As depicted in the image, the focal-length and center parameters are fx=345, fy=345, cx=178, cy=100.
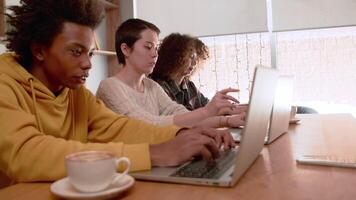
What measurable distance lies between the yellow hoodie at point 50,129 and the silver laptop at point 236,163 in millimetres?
73

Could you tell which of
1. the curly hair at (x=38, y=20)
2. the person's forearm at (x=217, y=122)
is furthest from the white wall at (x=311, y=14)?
the curly hair at (x=38, y=20)

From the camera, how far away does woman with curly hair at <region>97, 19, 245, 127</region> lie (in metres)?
1.51

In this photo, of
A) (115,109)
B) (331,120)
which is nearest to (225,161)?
(115,109)

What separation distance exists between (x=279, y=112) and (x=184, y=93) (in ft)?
4.37

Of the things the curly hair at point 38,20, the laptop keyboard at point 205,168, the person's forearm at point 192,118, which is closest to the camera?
the laptop keyboard at point 205,168

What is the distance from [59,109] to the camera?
1.07m

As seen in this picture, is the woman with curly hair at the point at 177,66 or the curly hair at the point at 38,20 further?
the woman with curly hair at the point at 177,66

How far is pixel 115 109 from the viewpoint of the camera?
1.55 meters

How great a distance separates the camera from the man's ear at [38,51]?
106 cm

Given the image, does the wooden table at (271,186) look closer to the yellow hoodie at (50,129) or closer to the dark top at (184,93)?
the yellow hoodie at (50,129)

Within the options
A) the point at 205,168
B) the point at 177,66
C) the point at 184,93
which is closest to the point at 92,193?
the point at 205,168

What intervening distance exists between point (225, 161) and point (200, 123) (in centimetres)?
71

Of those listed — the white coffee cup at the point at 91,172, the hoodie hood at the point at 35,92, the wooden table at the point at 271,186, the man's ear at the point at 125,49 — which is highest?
the man's ear at the point at 125,49

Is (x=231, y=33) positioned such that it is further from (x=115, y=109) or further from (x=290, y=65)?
(x=115, y=109)
